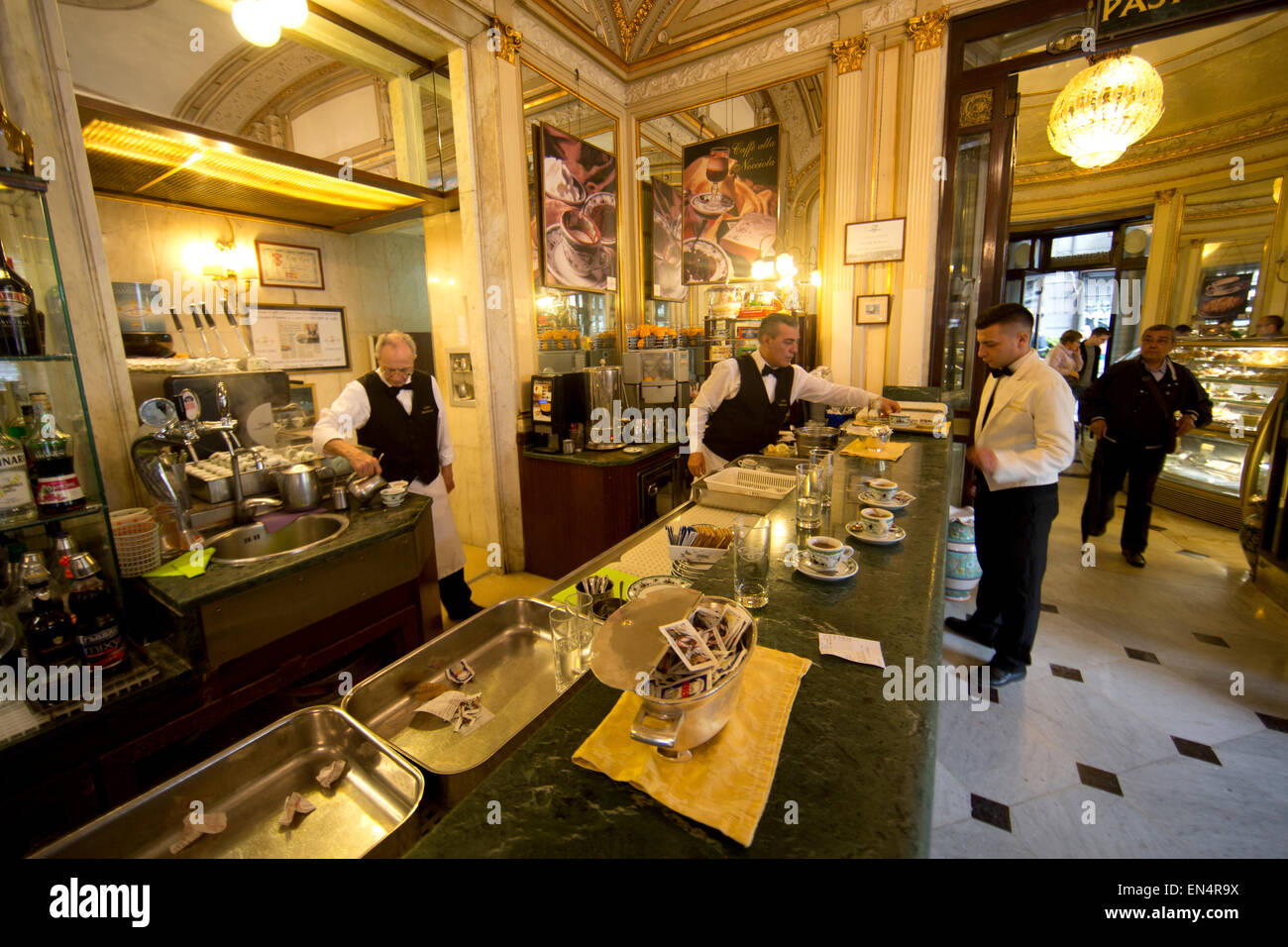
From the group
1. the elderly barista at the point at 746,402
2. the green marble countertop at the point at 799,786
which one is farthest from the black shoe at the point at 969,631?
the green marble countertop at the point at 799,786

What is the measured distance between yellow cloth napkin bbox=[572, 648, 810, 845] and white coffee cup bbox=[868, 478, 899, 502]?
4.88ft

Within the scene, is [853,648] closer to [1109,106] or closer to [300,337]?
→ [1109,106]

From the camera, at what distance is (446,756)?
126 centimetres

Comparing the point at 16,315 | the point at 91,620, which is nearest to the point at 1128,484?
the point at 91,620

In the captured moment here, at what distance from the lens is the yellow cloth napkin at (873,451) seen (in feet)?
10.2

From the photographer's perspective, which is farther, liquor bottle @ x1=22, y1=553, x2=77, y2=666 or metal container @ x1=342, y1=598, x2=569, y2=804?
liquor bottle @ x1=22, y1=553, x2=77, y2=666

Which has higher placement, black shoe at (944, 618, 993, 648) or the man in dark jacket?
the man in dark jacket

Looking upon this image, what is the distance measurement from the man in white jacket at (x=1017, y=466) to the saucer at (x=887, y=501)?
0.74m

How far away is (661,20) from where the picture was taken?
5.52m

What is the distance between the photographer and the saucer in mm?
2247

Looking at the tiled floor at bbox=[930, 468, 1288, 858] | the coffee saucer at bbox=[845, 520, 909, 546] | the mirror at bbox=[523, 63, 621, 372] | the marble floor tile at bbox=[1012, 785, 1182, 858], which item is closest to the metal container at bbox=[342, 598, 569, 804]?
the coffee saucer at bbox=[845, 520, 909, 546]

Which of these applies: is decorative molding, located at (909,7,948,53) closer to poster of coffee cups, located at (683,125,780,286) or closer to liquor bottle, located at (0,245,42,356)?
Result: poster of coffee cups, located at (683,125,780,286)

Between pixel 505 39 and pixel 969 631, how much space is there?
5.71 meters
